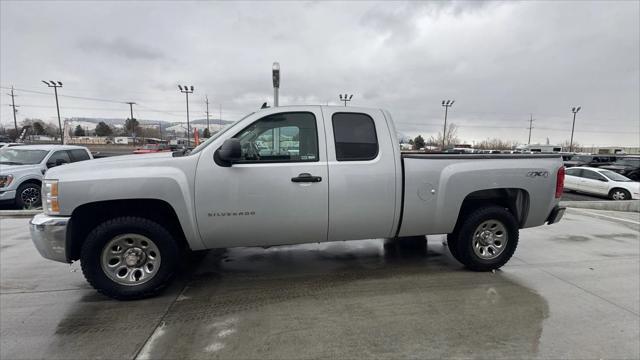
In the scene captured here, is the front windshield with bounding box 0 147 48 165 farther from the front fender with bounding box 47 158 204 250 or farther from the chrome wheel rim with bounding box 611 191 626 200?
the chrome wheel rim with bounding box 611 191 626 200

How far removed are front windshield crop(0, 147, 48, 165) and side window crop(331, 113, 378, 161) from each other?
948 centimetres

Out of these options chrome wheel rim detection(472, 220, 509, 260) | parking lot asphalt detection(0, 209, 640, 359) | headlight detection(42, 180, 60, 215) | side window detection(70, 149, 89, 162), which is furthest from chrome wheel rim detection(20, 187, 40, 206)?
chrome wheel rim detection(472, 220, 509, 260)

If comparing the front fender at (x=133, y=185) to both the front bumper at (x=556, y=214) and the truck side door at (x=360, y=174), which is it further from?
the front bumper at (x=556, y=214)

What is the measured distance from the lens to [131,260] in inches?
142

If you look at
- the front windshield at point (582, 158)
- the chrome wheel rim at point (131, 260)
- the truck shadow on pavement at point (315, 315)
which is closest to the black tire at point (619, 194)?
the truck shadow on pavement at point (315, 315)

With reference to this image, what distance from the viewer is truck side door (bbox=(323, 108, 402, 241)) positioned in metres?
3.79

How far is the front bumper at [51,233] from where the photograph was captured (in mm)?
3359

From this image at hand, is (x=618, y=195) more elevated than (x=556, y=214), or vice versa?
(x=556, y=214)

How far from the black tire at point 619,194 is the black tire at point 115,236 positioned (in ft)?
58.0

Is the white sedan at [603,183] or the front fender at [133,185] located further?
the white sedan at [603,183]

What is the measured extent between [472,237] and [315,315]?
7.24 ft

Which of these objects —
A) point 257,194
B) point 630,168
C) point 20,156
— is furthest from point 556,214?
point 630,168

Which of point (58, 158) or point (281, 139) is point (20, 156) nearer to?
point (58, 158)

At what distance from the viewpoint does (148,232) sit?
3543 mm
